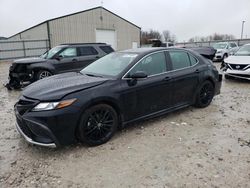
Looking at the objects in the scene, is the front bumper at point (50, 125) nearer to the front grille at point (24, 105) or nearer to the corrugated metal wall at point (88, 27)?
the front grille at point (24, 105)

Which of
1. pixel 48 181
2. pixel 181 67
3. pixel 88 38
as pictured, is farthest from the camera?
pixel 88 38

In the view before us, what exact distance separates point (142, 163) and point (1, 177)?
1858 millimetres

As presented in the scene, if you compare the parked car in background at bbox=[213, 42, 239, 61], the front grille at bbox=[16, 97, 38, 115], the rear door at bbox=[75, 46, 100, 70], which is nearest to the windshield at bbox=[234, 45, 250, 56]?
the rear door at bbox=[75, 46, 100, 70]

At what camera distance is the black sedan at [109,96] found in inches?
123

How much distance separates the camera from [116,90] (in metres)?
3.64

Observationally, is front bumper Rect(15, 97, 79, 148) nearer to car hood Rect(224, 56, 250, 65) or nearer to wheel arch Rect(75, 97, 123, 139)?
wheel arch Rect(75, 97, 123, 139)

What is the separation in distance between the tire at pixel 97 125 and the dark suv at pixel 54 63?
5.29 m

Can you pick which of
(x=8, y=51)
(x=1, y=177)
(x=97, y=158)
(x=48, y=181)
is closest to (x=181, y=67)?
(x=97, y=158)

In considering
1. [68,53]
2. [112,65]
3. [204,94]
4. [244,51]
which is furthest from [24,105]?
[244,51]

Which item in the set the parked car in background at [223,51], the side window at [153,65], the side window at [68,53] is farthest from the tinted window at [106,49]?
the parked car in background at [223,51]

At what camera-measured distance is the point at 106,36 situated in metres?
26.1

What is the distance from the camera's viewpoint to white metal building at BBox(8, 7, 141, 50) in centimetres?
2247

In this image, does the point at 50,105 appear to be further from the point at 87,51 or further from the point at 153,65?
the point at 87,51

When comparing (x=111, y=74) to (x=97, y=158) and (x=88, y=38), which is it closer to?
(x=97, y=158)
